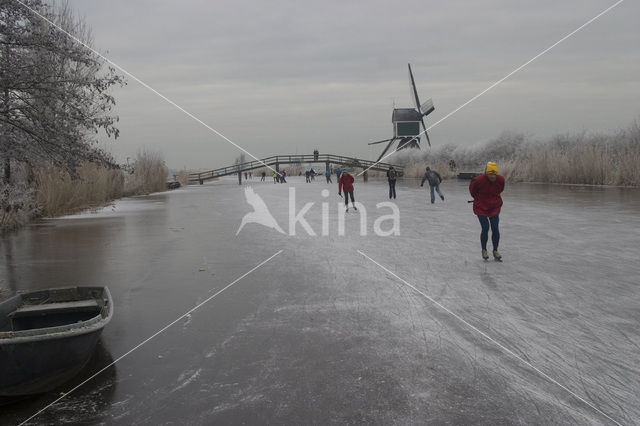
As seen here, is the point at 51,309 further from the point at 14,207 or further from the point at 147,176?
the point at 147,176

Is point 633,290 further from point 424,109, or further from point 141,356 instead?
point 424,109

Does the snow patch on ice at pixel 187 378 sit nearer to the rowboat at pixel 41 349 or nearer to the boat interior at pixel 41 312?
the rowboat at pixel 41 349

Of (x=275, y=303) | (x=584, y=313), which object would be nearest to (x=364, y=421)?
(x=275, y=303)

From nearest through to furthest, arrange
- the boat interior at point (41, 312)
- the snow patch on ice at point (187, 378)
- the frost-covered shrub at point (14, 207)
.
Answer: the snow patch on ice at point (187, 378), the boat interior at point (41, 312), the frost-covered shrub at point (14, 207)

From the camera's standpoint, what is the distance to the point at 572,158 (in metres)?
34.5

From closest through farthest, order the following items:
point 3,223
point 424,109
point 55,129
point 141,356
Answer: point 141,356 → point 55,129 → point 3,223 → point 424,109

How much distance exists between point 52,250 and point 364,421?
10.4m

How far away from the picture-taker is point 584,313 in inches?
251

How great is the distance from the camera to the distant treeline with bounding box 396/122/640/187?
101 ft

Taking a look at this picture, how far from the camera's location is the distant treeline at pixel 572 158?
101ft

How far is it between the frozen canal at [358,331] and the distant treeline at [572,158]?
849 inches

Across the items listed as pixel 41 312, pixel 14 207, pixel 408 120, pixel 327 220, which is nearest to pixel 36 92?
pixel 41 312

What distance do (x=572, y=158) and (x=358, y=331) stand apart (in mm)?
33029

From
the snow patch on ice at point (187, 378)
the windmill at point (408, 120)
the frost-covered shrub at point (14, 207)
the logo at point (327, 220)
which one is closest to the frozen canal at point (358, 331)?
the snow patch on ice at point (187, 378)
